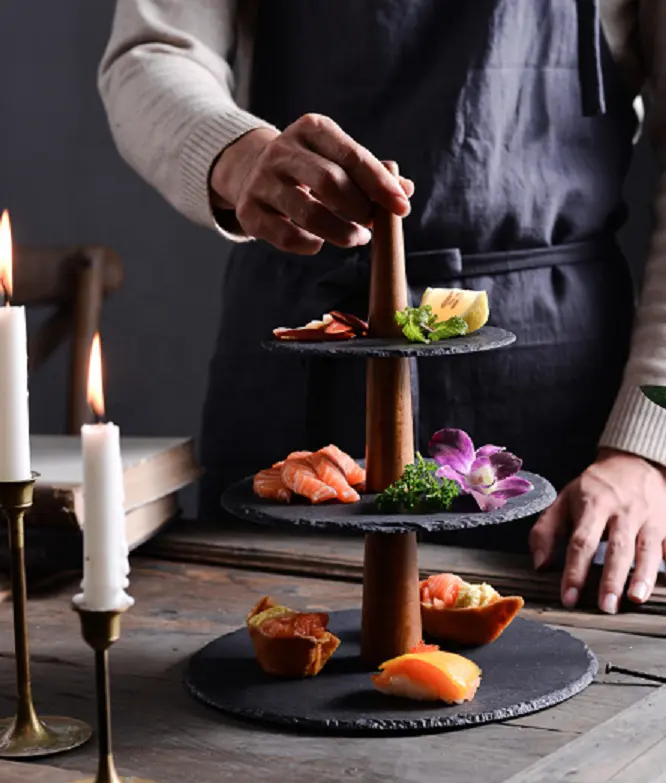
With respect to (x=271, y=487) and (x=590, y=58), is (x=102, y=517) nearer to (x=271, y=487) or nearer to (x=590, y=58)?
(x=271, y=487)

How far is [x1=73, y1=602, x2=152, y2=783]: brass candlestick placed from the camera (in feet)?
2.49

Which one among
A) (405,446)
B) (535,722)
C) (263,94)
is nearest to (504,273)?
(263,94)

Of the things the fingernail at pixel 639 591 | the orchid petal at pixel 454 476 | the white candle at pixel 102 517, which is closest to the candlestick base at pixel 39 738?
the white candle at pixel 102 517

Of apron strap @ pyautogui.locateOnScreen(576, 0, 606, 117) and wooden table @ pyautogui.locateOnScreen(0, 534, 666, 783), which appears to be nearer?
wooden table @ pyautogui.locateOnScreen(0, 534, 666, 783)

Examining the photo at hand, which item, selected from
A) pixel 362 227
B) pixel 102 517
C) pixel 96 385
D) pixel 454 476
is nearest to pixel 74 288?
pixel 362 227

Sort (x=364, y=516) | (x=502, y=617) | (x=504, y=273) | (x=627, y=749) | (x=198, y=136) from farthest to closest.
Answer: (x=504, y=273) < (x=198, y=136) < (x=502, y=617) < (x=364, y=516) < (x=627, y=749)

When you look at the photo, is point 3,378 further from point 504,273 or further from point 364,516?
point 504,273

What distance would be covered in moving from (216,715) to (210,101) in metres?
0.73

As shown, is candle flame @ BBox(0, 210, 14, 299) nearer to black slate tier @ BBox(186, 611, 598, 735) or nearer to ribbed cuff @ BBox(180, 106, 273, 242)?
black slate tier @ BBox(186, 611, 598, 735)

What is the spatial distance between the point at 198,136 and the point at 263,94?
293 millimetres

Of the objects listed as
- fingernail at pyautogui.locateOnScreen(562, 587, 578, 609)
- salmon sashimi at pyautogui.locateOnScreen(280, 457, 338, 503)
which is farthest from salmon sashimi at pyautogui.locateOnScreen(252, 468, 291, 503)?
fingernail at pyautogui.locateOnScreen(562, 587, 578, 609)

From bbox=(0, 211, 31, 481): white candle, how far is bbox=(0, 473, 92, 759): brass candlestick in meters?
0.01

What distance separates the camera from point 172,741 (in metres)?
0.95

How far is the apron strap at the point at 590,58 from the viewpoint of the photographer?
4.99 feet
